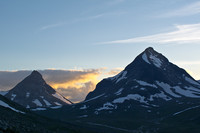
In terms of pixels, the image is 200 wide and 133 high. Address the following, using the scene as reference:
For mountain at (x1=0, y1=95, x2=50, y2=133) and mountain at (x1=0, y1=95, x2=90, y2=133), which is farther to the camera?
mountain at (x1=0, y1=95, x2=90, y2=133)

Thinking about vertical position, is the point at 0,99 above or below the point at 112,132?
above

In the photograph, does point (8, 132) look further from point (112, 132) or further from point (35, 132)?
point (112, 132)

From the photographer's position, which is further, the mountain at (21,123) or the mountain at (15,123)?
the mountain at (21,123)

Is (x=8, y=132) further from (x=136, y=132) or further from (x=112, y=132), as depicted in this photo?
(x=136, y=132)

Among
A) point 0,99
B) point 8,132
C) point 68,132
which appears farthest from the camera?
point 0,99

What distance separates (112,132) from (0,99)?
183 feet

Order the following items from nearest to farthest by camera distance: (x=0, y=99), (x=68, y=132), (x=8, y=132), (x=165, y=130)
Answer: (x=8, y=132) → (x=68, y=132) → (x=0, y=99) → (x=165, y=130)

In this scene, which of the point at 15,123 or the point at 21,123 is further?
the point at 21,123

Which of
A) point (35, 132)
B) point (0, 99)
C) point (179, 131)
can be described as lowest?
point (179, 131)

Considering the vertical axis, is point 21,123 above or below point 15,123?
below

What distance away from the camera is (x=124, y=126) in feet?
641

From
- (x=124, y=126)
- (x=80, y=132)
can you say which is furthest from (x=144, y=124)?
(x=80, y=132)

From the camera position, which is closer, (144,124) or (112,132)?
(112,132)

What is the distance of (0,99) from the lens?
129m
